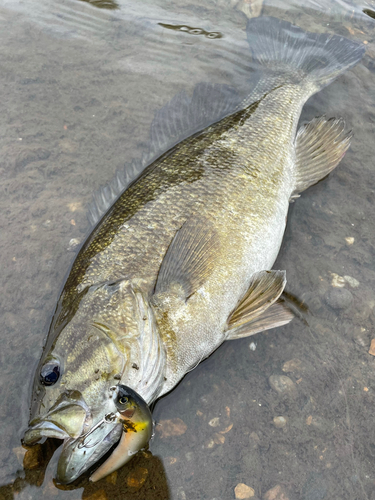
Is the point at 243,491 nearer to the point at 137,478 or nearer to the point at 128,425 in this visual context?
the point at 137,478

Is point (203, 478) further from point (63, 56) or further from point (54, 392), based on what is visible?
point (63, 56)

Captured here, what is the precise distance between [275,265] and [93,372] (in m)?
1.79

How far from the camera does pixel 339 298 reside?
316cm

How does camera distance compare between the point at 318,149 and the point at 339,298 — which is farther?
the point at 318,149

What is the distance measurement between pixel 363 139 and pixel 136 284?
10.0 feet

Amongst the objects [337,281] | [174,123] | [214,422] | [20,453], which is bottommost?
[20,453]

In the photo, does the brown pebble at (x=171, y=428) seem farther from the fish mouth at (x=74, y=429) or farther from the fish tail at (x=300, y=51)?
Result: the fish tail at (x=300, y=51)

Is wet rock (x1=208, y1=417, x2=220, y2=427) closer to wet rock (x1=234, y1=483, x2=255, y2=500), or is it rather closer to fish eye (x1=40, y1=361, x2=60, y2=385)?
wet rock (x1=234, y1=483, x2=255, y2=500)

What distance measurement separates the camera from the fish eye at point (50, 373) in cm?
224

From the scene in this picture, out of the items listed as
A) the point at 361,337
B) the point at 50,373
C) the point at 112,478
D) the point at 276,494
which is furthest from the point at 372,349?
the point at 50,373

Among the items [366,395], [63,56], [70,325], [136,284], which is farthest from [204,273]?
[63,56]

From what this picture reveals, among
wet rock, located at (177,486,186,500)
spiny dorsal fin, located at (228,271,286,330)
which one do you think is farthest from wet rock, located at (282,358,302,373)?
wet rock, located at (177,486,186,500)

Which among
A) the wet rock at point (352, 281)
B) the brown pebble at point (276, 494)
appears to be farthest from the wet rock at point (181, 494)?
the wet rock at point (352, 281)

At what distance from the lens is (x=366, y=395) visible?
2.79m
